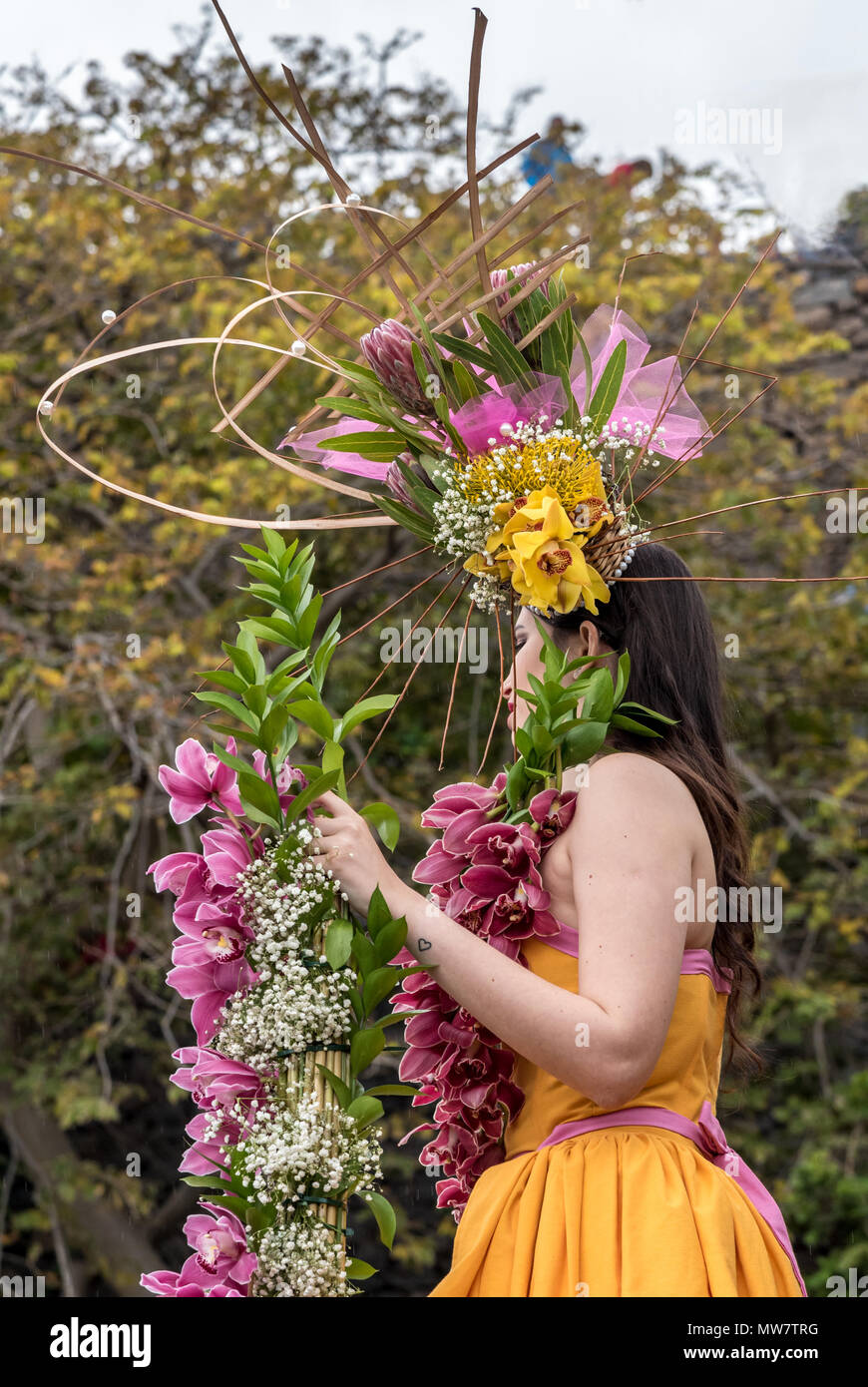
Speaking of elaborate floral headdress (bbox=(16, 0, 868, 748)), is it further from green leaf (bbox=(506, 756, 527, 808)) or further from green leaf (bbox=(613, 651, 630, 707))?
green leaf (bbox=(506, 756, 527, 808))

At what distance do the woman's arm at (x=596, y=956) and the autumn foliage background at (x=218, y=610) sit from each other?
2.77 metres

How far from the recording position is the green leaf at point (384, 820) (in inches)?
56.8

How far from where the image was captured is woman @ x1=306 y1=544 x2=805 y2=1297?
1371mm

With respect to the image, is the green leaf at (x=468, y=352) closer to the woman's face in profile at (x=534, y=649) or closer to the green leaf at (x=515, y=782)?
the woman's face in profile at (x=534, y=649)

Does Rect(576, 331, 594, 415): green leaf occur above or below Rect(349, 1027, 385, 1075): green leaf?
above

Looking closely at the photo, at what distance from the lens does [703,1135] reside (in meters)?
1.54

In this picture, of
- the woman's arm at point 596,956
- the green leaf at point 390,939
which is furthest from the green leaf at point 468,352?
the green leaf at point 390,939

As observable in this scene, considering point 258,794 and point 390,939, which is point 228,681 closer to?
point 258,794

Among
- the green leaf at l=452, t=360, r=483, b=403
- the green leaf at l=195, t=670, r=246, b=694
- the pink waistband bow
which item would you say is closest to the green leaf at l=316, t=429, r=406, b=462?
the green leaf at l=452, t=360, r=483, b=403

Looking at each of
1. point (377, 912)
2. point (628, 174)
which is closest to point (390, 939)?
point (377, 912)

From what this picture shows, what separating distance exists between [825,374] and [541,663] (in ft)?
12.6

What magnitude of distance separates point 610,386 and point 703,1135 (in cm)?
93

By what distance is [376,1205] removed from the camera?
139 centimetres
